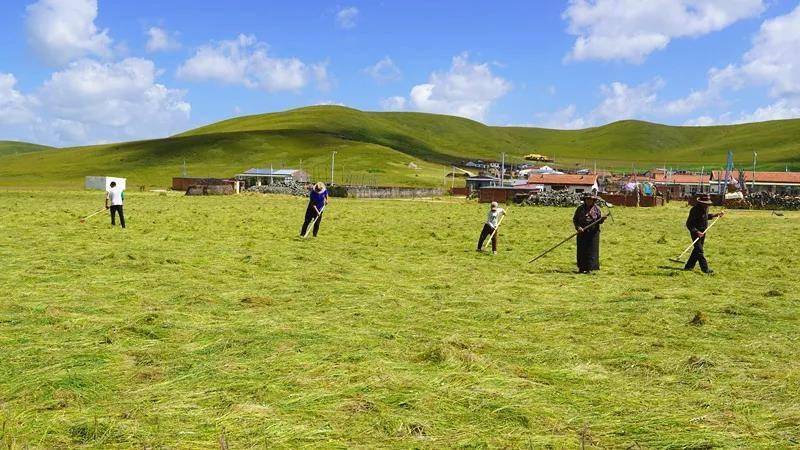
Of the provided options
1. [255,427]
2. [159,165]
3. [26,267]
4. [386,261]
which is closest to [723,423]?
[255,427]

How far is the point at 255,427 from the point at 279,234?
63.3 ft

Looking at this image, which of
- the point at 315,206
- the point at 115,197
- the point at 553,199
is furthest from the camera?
the point at 553,199

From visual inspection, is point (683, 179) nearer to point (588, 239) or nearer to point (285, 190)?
point (285, 190)

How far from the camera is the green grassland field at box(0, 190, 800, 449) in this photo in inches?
228

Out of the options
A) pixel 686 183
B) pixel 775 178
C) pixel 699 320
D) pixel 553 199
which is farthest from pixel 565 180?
pixel 699 320

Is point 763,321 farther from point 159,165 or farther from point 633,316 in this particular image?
point 159,165

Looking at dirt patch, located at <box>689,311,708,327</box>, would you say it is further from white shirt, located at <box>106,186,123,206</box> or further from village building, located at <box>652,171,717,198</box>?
village building, located at <box>652,171,717,198</box>

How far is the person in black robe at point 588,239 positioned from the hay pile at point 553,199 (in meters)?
41.6

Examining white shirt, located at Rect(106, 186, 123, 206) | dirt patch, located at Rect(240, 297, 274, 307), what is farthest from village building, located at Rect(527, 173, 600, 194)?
dirt patch, located at Rect(240, 297, 274, 307)

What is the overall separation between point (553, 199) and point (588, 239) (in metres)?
43.4

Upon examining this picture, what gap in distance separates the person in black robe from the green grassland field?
69cm

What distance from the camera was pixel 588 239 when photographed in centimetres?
1620

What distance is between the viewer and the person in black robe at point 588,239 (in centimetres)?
1617

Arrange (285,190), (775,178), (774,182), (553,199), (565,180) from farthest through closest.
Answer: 1. (775,178)
2. (774,182)
3. (565,180)
4. (285,190)
5. (553,199)
